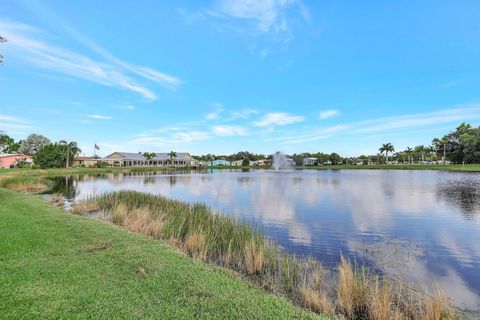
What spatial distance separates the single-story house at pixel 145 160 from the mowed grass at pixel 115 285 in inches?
4195

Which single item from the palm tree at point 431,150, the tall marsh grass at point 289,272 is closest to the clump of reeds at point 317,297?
the tall marsh grass at point 289,272

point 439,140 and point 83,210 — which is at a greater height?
point 439,140

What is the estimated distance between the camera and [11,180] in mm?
32812

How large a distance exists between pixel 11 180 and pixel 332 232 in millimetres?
33981

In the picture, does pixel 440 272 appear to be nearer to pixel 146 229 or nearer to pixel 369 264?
pixel 369 264

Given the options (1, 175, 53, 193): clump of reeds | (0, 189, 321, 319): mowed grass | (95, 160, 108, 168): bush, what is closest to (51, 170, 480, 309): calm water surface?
(0, 189, 321, 319): mowed grass

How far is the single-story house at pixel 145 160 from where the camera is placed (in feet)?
360

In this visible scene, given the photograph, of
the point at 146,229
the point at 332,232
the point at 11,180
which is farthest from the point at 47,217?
the point at 11,180

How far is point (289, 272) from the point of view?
8289 mm

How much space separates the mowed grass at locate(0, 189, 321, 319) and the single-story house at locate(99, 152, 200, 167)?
10654 centimetres

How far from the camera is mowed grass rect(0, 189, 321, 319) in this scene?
5070mm

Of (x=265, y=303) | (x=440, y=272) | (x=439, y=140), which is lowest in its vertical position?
(x=440, y=272)

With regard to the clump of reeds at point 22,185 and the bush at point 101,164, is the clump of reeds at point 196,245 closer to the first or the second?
the clump of reeds at point 22,185

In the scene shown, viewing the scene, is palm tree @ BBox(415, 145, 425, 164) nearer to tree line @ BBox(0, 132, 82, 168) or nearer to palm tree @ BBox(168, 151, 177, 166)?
palm tree @ BBox(168, 151, 177, 166)
